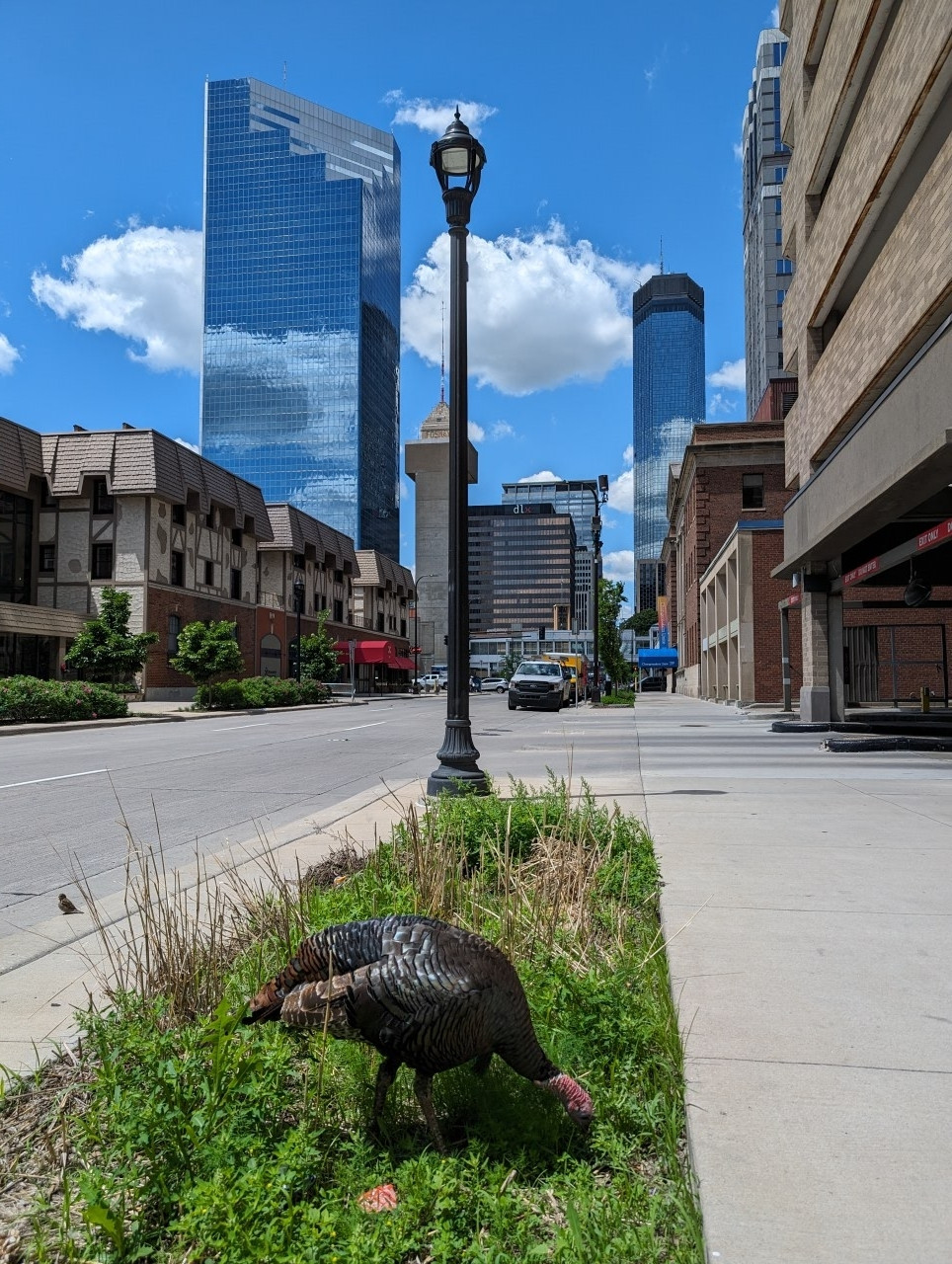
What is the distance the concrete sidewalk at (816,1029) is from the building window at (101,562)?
42.1 metres

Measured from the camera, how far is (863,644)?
34.2 meters

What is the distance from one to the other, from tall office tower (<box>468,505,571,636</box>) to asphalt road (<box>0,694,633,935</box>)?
16365 centimetres

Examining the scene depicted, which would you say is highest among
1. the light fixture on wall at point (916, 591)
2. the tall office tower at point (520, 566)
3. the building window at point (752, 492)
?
the tall office tower at point (520, 566)

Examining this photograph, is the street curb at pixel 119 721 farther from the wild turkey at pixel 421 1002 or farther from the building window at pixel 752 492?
the building window at pixel 752 492

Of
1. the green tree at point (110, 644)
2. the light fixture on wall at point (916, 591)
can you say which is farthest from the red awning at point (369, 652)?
the light fixture on wall at point (916, 591)

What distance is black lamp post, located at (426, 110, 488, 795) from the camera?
31.0 ft

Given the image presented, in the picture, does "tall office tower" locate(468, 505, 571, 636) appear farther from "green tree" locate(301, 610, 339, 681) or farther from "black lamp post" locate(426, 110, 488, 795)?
"black lamp post" locate(426, 110, 488, 795)

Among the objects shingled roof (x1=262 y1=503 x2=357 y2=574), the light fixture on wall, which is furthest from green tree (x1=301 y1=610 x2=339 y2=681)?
the light fixture on wall

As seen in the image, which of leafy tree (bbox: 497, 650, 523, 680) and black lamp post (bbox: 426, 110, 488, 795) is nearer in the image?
black lamp post (bbox: 426, 110, 488, 795)

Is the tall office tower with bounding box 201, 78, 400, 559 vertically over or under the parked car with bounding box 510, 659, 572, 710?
over

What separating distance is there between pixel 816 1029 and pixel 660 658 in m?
90.0

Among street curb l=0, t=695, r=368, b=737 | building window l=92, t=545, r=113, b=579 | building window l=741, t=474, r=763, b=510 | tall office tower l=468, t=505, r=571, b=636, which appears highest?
tall office tower l=468, t=505, r=571, b=636

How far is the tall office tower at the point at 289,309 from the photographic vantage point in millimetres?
171125

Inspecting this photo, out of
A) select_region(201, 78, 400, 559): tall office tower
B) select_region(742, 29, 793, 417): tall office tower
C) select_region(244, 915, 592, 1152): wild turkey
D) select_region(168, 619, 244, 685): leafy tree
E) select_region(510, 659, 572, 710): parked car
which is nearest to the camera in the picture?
select_region(244, 915, 592, 1152): wild turkey
